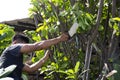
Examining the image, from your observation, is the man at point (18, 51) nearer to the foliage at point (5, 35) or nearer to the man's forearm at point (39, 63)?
the man's forearm at point (39, 63)

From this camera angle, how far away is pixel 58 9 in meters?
4.16

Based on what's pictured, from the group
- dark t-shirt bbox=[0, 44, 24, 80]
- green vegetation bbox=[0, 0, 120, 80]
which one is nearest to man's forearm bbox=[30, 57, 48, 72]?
green vegetation bbox=[0, 0, 120, 80]

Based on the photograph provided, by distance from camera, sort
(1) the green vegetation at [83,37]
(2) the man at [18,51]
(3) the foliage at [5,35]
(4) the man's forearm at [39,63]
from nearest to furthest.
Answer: (2) the man at [18,51] < (1) the green vegetation at [83,37] < (4) the man's forearm at [39,63] < (3) the foliage at [5,35]

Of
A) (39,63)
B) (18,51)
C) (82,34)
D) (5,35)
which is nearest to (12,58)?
(18,51)

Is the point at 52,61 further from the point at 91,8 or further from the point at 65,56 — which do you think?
the point at 91,8

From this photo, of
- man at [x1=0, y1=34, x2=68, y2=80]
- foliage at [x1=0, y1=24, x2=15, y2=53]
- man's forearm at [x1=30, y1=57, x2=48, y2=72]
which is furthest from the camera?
foliage at [x1=0, y1=24, x2=15, y2=53]

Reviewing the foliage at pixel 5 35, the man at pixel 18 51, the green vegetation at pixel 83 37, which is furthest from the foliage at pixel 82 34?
the foliage at pixel 5 35

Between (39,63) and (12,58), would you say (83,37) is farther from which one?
(12,58)

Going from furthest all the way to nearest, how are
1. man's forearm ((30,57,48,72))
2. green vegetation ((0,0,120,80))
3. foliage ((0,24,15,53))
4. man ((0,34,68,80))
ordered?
foliage ((0,24,15,53)) < man's forearm ((30,57,48,72)) < green vegetation ((0,0,120,80)) < man ((0,34,68,80))

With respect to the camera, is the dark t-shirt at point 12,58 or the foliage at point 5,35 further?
the foliage at point 5,35

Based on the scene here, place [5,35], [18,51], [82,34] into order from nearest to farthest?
1. [18,51]
2. [82,34]
3. [5,35]

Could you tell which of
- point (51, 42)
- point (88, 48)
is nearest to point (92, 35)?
point (88, 48)

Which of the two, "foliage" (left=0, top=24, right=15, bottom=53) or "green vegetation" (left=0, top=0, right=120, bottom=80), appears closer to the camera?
"green vegetation" (left=0, top=0, right=120, bottom=80)

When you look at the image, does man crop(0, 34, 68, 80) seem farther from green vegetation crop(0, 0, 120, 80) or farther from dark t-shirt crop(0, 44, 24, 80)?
green vegetation crop(0, 0, 120, 80)
